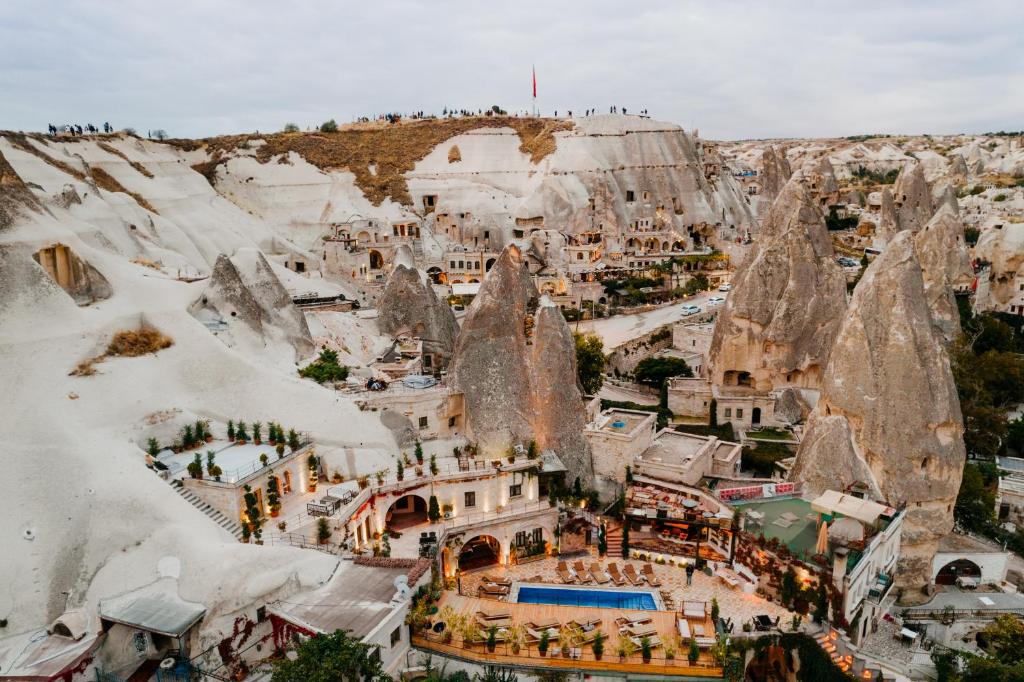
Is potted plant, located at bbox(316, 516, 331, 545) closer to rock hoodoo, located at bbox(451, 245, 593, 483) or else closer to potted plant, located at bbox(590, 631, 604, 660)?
rock hoodoo, located at bbox(451, 245, 593, 483)

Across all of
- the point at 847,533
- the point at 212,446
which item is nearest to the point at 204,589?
the point at 212,446

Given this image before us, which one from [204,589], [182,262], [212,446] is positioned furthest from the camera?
[182,262]

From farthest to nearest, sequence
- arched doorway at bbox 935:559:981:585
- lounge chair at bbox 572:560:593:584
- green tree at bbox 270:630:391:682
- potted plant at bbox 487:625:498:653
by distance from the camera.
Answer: arched doorway at bbox 935:559:981:585, lounge chair at bbox 572:560:593:584, potted plant at bbox 487:625:498:653, green tree at bbox 270:630:391:682

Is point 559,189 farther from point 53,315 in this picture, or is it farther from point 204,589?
point 204,589

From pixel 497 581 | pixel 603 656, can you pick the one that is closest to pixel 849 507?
pixel 603 656

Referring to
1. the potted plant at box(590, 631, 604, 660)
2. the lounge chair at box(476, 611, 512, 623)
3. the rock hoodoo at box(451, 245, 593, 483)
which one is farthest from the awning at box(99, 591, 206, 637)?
the rock hoodoo at box(451, 245, 593, 483)

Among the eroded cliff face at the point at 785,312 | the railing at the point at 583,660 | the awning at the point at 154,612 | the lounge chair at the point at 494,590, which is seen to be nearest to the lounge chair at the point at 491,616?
the railing at the point at 583,660
